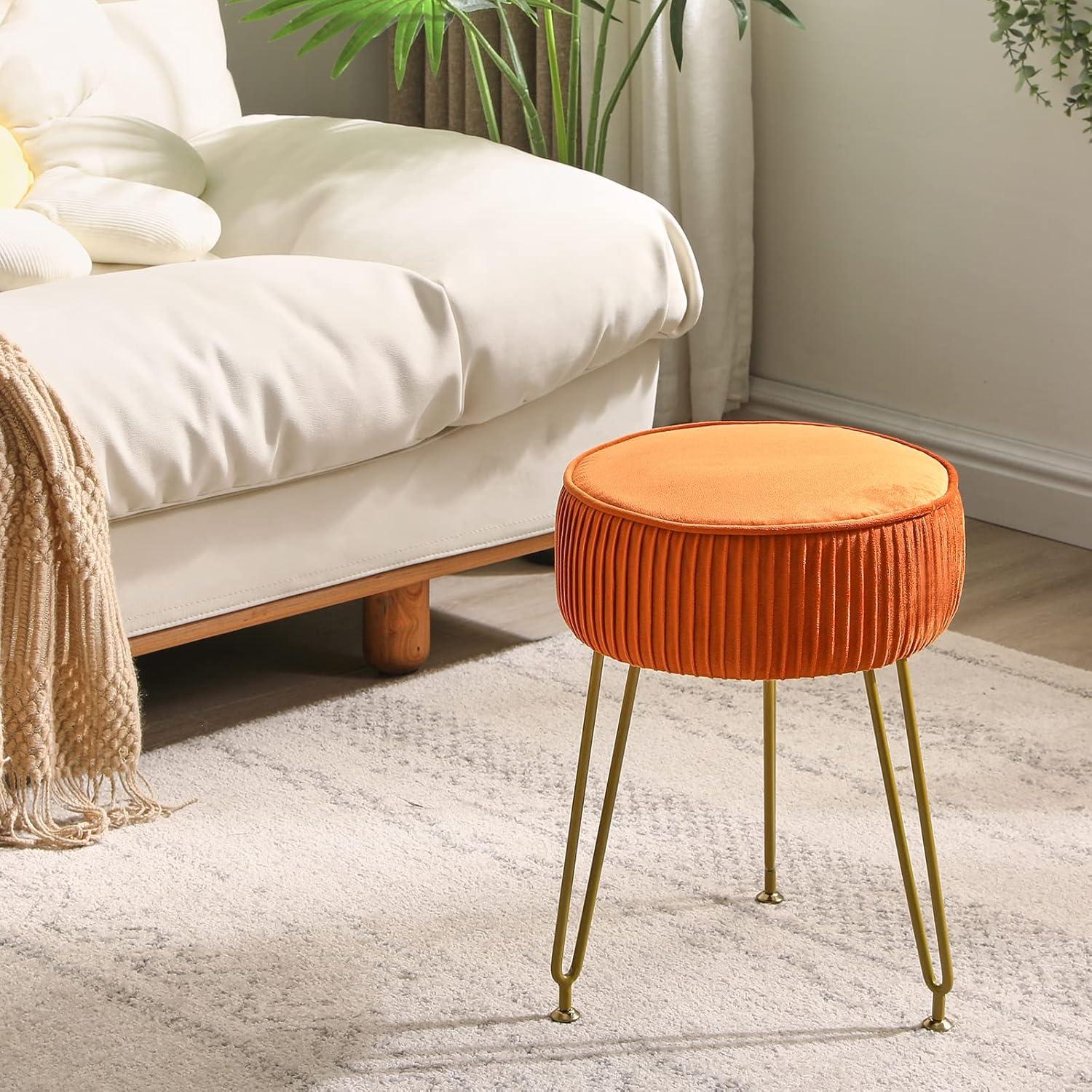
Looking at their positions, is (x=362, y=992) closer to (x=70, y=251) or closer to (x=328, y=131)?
(x=70, y=251)

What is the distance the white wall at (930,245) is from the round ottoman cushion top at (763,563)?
52.0 inches

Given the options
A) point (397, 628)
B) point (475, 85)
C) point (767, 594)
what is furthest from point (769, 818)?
point (475, 85)

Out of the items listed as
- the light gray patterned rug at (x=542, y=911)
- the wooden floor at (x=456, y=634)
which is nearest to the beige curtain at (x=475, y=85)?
the wooden floor at (x=456, y=634)

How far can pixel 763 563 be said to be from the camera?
107cm

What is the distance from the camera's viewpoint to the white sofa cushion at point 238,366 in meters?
1.51

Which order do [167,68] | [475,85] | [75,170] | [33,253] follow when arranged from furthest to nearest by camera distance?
1. [475,85]
2. [167,68]
3. [75,170]
4. [33,253]

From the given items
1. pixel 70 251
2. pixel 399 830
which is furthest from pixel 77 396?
pixel 399 830

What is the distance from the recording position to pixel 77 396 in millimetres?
1481

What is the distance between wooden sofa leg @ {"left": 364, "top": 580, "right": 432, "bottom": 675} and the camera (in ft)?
6.14

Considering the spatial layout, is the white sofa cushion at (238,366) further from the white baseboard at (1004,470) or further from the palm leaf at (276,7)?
Answer: the white baseboard at (1004,470)

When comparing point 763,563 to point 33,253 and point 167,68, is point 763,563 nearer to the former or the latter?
point 33,253

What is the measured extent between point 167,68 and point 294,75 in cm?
85

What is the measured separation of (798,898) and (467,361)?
0.70m

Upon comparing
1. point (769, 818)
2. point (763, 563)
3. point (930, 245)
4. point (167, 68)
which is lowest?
point (769, 818)
